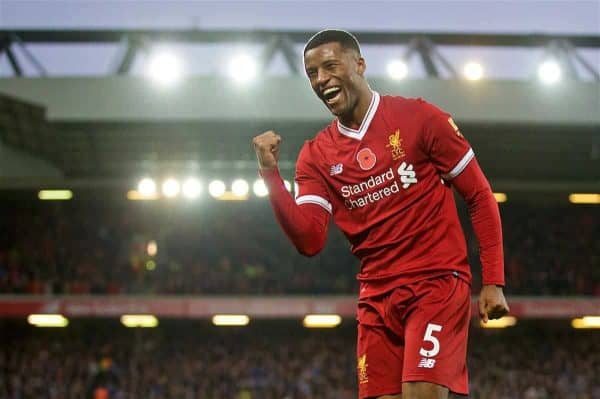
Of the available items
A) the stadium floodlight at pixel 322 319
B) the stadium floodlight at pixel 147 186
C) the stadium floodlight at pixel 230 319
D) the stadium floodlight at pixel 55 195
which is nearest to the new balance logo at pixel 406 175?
the stadium floodlight at pixel 322 319

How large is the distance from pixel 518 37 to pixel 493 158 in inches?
121

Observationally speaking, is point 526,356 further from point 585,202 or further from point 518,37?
point 518,37

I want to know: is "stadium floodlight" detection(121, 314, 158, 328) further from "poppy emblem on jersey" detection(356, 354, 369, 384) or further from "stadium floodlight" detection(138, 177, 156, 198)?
"poppy emblem on jersey" detection(356, 354, 369, 384)

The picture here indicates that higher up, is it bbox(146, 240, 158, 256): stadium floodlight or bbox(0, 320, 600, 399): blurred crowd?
bbox(146, 240, 158, 256): stadium floodlight

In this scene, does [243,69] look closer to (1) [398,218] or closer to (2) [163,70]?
(2) [163,70]

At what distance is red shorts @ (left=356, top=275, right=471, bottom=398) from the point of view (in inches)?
134

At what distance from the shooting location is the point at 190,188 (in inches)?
813

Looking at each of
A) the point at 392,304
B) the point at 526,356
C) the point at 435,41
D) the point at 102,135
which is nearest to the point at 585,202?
the point at 526,356

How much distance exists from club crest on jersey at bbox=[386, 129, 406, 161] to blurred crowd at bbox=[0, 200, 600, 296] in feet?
56.7

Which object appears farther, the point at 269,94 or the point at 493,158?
the point at 493,158

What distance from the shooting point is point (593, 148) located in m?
20.5

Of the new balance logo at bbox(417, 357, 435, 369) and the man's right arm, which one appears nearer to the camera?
the new balance logo at bbox(417, 357, 435, 369)

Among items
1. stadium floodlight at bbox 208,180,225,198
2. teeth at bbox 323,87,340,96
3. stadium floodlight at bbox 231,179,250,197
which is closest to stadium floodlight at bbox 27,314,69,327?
stadium floodlight at bbox 208,180,225,198

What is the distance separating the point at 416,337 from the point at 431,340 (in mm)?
62
